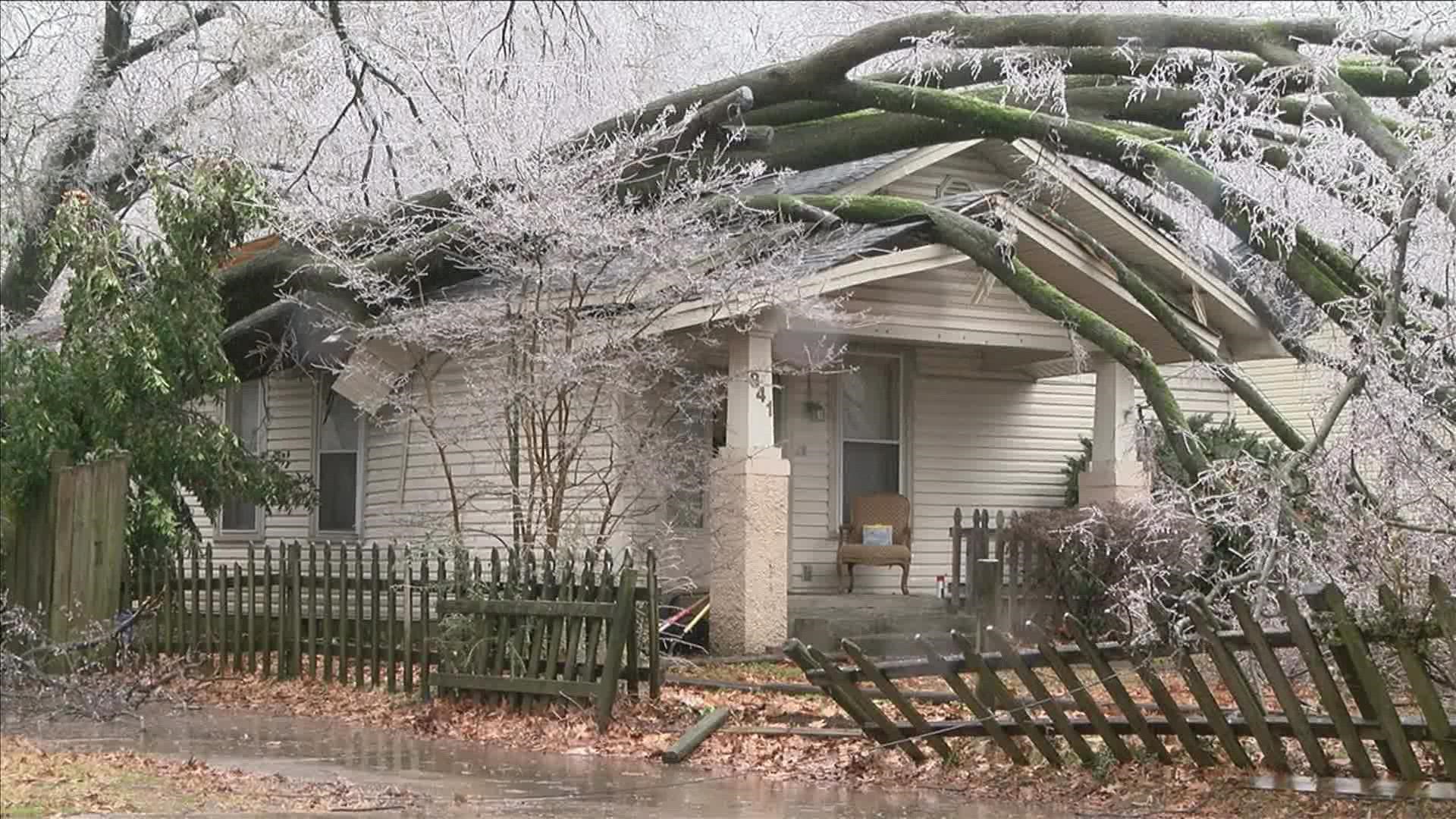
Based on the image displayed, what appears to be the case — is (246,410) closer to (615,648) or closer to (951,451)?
(951,451)

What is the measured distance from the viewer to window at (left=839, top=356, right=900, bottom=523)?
2036 centimetres

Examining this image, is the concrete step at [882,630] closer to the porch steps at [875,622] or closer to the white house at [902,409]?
the porch steps at [875,622]

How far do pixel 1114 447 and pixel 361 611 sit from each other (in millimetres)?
8897

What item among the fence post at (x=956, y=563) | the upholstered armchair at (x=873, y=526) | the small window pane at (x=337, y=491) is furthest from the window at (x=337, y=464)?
the fence post at (x=956, y=563)

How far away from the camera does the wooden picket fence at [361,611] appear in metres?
12.8

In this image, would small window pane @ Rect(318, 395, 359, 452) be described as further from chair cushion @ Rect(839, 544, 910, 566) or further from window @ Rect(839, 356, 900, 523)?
chair cushion @ Rect(839, 544, 910, 566)

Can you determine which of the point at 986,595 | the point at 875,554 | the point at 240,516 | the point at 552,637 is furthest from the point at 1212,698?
the point at 240,516

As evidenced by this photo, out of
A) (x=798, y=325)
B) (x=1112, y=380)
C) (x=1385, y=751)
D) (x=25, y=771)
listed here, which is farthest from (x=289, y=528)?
(x=1385, y=751)

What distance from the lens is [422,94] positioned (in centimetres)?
2325

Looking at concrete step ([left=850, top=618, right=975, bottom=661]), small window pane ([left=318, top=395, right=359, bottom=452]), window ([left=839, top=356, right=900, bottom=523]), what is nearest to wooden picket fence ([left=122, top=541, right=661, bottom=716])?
concrete step ([left=850, top=618, right=975, bottom=661])

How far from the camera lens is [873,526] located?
19.7 meters

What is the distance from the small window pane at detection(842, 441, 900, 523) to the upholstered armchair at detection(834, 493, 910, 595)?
0.31m

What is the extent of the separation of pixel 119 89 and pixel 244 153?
232cm

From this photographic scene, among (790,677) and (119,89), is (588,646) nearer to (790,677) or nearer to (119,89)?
(790,677)
